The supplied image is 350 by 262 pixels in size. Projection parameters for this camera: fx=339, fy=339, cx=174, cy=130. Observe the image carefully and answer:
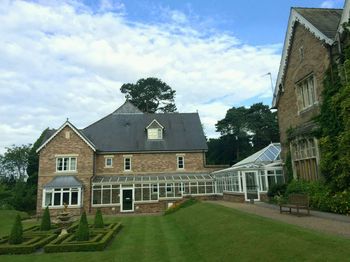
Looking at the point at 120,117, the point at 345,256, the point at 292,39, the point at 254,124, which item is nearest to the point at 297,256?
the point at 345,256

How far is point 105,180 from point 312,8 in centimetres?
2434

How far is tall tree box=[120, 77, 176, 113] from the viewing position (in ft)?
226

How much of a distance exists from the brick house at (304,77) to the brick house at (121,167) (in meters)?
14.9

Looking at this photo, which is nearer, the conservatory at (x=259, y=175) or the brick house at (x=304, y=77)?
the brick house at (x=304, y=77)

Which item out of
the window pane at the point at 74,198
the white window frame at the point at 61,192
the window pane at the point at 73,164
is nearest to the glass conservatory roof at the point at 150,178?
the white window frame at the point at 61,192

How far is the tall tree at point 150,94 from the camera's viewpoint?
226 feet

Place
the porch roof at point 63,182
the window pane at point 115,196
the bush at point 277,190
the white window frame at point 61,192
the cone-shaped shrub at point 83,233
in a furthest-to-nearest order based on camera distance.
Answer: the window pane at point 115,196
the porch roof at point 63,182
the white window frame at point 61,192
the bush at point 277,190
the cone-shaped shrub at point 83,233

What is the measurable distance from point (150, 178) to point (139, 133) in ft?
22.2

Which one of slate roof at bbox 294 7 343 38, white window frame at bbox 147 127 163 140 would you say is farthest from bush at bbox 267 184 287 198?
white window frame at bbox 147 127 163 140

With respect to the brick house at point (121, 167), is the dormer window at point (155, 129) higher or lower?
higher

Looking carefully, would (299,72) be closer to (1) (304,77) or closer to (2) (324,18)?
(1) (304,77)

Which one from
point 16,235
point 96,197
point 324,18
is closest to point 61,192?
point 96,197

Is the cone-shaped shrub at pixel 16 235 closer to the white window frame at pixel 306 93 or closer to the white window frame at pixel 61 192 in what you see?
the white window frame at pixel 306 93

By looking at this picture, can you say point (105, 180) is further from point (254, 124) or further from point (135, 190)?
point (254, 124)
